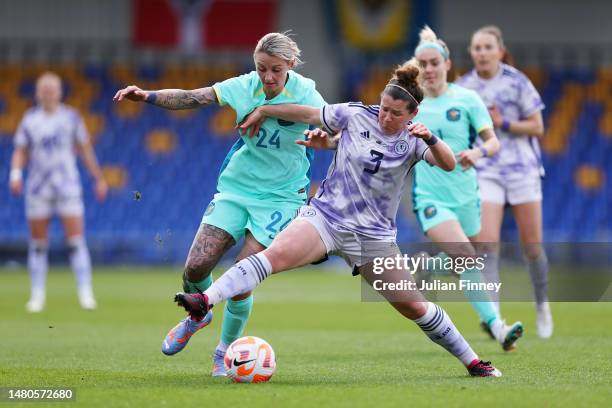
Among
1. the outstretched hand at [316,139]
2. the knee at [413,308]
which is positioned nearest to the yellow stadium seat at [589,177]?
the knee at [413,308]

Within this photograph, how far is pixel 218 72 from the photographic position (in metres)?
26.6

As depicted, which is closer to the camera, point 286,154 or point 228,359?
point 228,359

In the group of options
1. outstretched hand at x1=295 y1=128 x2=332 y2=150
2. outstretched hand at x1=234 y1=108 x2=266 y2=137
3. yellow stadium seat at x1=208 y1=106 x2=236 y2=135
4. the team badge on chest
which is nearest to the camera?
outstretched hand at x1=295 y1=128 x2=332 y2=150

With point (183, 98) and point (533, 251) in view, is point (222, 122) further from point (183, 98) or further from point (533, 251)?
point (183, 98)

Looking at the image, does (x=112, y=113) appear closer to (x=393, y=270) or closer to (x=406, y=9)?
(x=406, y=9)

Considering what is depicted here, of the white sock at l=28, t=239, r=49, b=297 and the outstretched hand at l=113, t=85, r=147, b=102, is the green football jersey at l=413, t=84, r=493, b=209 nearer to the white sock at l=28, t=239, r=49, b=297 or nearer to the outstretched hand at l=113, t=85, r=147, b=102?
the outstretched hand at l=113, t=85, r=147, b=102

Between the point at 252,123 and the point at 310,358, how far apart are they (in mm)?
2327

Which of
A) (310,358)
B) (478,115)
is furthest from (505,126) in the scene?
(310,358)

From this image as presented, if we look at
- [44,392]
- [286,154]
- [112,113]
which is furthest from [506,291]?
[112,113]

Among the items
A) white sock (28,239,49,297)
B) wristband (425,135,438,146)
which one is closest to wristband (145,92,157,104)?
wristband (425,135,438,146)

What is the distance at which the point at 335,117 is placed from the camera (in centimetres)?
757

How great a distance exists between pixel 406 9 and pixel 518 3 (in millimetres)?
2975

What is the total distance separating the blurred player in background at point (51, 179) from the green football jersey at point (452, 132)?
5.74 metres

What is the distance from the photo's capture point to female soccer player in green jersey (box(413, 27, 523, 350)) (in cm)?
998
